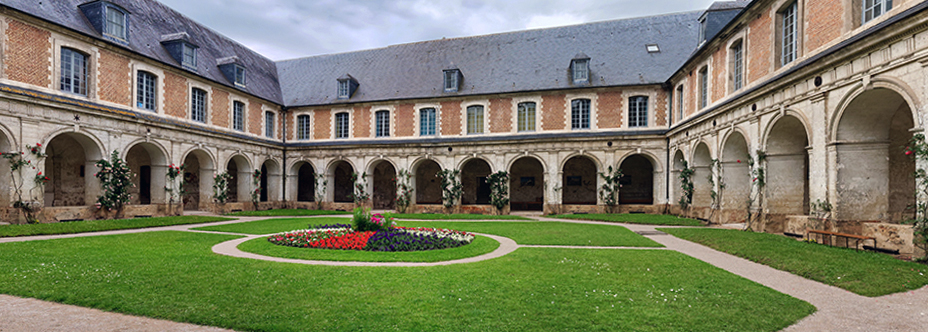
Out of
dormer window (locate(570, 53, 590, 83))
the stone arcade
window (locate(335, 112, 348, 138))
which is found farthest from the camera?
window (locate(335, 112, 348, 138))

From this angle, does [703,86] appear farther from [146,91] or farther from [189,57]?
[146,91]

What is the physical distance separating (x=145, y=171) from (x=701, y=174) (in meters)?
27.1

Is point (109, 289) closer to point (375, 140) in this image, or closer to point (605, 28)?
point (375, 140)

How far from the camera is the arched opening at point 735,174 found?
14.3m

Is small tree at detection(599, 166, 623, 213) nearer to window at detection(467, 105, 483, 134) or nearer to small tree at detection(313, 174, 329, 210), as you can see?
window at detection(467, 105, 483, 134)

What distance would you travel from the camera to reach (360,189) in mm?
23281

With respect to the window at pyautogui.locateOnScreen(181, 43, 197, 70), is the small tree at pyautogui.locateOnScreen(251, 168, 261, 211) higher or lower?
lower

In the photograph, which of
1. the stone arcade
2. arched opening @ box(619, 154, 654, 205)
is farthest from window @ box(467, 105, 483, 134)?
arched opening @ box(619, 154, 654, 205)

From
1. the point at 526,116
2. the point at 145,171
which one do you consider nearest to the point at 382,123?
the point at 526,116

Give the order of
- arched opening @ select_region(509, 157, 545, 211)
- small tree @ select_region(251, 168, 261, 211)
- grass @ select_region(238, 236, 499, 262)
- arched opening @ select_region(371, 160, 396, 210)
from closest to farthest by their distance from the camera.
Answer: grass @ select_region(238, 236, 499, 262) < small tree @ select_region(251, 168, 261, 211) < arched opening @ select_region(509, 157, 545, 211) < arched opening @ select_region(371, 160, 396, 210)

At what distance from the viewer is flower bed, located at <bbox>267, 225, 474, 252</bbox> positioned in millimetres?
8985

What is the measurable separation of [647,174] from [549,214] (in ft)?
23.9

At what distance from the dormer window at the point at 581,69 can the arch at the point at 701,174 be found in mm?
6609

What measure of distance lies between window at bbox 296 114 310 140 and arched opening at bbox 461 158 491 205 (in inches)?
387
